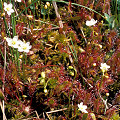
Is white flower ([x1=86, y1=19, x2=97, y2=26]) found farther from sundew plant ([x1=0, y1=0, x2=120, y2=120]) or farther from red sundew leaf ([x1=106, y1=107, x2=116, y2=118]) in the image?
red sundew leaf ([x1=106, y1=107, x2=116, y2=118])

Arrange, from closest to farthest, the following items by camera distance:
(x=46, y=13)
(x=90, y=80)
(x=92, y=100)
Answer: (x=92, y=100), (x=90, y=80), (x=46, y=13)

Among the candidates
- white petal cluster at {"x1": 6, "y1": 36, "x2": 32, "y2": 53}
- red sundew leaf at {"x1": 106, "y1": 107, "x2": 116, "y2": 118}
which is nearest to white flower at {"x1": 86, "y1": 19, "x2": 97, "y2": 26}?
white petal cluster at {"x1": 6, "y1": 36, "x2": 32, "y2": 53}

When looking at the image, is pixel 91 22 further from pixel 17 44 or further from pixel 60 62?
pixel 17 44

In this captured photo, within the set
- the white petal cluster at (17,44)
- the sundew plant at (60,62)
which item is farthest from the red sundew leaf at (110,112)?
the white petal cluster at (17,44)

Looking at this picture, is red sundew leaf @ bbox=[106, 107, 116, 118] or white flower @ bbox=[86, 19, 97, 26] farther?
white flower @ bbox=[86, 19, 97, 26]

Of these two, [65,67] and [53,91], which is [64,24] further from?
[53,91]

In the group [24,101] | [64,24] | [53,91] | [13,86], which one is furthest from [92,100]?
[64,24]

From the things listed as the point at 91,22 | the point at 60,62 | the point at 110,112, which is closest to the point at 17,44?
the point at 60,62

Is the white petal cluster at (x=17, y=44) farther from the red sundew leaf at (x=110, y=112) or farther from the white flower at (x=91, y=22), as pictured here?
the red sundew leaf at (x=110, y=112)
